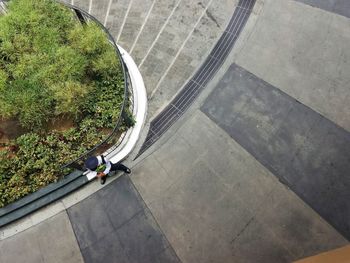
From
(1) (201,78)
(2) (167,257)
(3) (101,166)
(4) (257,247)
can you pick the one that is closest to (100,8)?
(1) (201,78)

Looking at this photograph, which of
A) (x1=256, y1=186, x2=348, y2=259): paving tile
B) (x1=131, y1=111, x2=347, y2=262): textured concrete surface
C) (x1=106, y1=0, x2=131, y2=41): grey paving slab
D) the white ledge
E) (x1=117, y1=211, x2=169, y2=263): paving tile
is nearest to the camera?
(x1=256, y1=186, x2=348, y2=259): paving tile

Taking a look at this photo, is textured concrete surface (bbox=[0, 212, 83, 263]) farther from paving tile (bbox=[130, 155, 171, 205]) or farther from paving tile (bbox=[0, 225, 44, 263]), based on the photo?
paving tile (bbox=[130, 155, 171, 205])

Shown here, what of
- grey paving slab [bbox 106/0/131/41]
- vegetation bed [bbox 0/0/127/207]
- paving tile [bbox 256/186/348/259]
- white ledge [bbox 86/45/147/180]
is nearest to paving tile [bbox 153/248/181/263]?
paving tile [bbox 256/186/348/259]

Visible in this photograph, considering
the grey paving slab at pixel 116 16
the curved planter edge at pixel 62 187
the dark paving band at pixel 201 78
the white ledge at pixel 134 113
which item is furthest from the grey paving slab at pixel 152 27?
the curved planter edge at pixel 62 187

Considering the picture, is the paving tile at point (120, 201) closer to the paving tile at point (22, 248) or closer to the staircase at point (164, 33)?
A: the paving tile at point (22, 248)

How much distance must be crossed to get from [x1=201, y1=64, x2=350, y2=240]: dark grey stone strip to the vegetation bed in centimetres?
265

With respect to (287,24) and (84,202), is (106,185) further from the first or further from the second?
(287,24)

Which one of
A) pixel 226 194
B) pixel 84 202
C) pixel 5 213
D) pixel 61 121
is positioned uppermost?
pixel 226 194

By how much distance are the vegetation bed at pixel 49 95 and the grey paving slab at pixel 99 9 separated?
4.48 ft

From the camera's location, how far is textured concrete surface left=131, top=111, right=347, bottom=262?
7414 mm

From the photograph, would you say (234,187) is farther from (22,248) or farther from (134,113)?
A: (22,248)

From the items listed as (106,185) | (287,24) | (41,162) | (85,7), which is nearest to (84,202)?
(106,185)

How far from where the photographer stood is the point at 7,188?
26.5 ft

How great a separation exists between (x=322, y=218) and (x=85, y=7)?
28.2 ft
